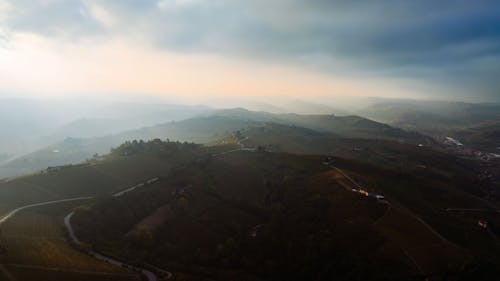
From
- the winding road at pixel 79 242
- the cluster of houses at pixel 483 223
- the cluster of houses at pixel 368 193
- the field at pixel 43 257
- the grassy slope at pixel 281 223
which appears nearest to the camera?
the field at pixel 43 257

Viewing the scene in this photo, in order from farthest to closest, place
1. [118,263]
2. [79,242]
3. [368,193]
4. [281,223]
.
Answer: [368,193] → [281,223] → [79,242] → [118,263]

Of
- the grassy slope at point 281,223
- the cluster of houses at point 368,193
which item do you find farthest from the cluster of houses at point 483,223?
the cluster of houses at point 368,193

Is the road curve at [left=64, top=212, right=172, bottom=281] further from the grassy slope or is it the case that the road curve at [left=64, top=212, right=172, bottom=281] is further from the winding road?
the grassy slope

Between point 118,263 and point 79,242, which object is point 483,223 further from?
point 79,242

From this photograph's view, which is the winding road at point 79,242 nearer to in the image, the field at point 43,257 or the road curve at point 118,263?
the road curve at point 118,263

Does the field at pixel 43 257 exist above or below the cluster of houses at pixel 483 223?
above

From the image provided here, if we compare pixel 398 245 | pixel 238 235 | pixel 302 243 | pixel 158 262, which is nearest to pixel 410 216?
pixel 398 245

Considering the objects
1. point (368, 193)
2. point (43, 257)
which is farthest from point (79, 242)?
point (368, 193)

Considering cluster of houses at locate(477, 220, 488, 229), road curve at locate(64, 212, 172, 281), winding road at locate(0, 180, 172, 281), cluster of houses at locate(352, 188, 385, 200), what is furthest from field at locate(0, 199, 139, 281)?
cluster of houses at locate(477, 220, 488, 229)
